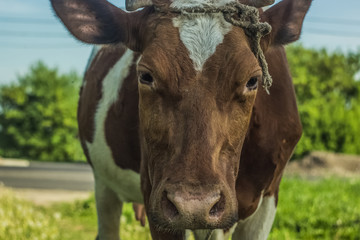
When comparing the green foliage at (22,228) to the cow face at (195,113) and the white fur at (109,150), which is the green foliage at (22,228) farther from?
the cow face at (195,113)

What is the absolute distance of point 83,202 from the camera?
10.1m

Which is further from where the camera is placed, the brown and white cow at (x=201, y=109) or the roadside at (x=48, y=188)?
the roadside at (x=48, y=188)

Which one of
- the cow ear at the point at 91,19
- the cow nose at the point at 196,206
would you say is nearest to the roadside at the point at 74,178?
the cow ear at the point at 91,19

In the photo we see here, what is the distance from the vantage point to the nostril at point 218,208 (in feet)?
7.22

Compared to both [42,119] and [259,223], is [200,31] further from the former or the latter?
[42,119]

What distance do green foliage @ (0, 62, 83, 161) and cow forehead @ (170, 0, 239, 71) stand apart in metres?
32.2

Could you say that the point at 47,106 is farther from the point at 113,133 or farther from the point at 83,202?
the point at 113,133

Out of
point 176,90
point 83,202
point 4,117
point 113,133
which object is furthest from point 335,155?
point 4,117

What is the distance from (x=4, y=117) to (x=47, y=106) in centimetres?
365

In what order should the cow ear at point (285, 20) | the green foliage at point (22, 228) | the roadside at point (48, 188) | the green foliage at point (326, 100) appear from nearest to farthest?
the cow ear at point (285, 20)
the green foliage at point (22, 228)
the roadside at point (48, 188)
the green foliage at point (326, 100)

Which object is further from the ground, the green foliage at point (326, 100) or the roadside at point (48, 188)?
the roadside at point (48, 188)

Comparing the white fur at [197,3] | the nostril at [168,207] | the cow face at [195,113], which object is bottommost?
the nostril at [168,207]

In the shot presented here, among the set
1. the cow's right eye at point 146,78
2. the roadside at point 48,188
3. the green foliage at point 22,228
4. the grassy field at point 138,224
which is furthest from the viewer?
the roadside at point 48,188

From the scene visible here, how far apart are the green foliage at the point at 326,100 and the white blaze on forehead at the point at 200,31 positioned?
13435 millimetres
